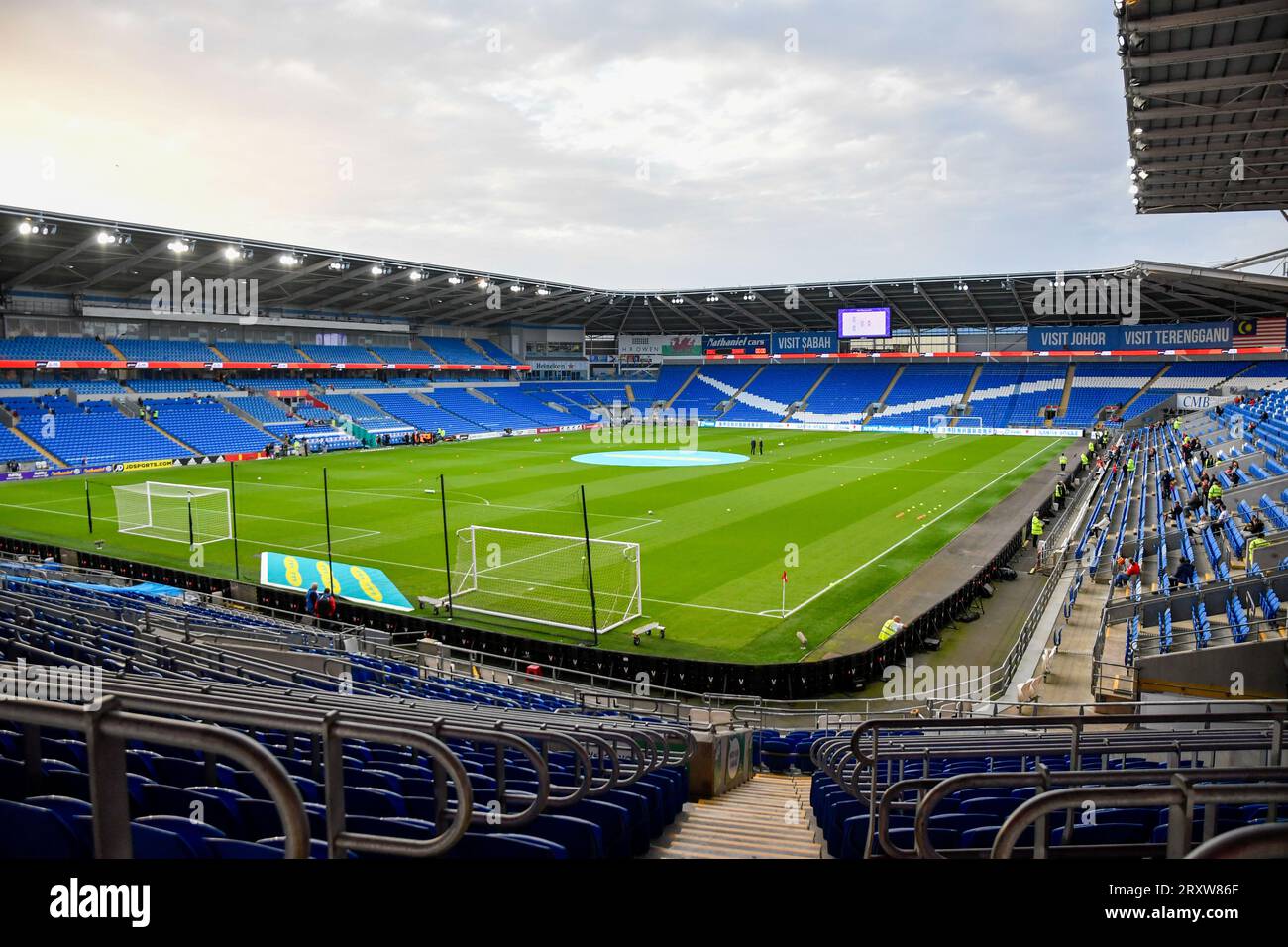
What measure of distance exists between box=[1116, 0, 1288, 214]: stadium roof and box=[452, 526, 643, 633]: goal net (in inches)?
608

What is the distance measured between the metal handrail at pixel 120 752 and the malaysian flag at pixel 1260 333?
86.9 meters

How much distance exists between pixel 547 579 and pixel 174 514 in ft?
60.6

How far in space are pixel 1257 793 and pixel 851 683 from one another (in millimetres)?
15914

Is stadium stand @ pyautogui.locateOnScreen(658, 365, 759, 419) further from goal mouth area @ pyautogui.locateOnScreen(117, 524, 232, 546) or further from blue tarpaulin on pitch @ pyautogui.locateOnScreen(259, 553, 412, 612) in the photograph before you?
blue tarpaulin on pitch @ pyautogui.locateOnScreen(259, 553, 412, 612)

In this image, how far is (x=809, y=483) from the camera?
42.9 m

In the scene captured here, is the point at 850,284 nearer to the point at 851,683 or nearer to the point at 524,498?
the point at 524,498

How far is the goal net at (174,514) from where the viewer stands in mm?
30719

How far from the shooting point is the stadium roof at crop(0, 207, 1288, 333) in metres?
48.9

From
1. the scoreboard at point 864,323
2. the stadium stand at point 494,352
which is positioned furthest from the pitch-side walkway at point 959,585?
the stadium stand at point 494,352

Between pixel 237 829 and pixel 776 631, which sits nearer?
pixel 237 829

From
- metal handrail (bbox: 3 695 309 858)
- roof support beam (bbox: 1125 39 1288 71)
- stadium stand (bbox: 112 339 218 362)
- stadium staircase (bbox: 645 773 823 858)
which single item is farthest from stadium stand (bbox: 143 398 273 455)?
metal handrail (bbox: 3 695 309 858)

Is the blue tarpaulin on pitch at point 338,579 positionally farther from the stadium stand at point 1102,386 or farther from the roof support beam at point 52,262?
the stadium stand at point 1102,386

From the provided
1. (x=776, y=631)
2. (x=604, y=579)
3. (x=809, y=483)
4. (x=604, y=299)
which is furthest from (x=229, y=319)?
(x=776, y=631)

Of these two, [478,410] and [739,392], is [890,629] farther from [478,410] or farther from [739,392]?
[739,392]
